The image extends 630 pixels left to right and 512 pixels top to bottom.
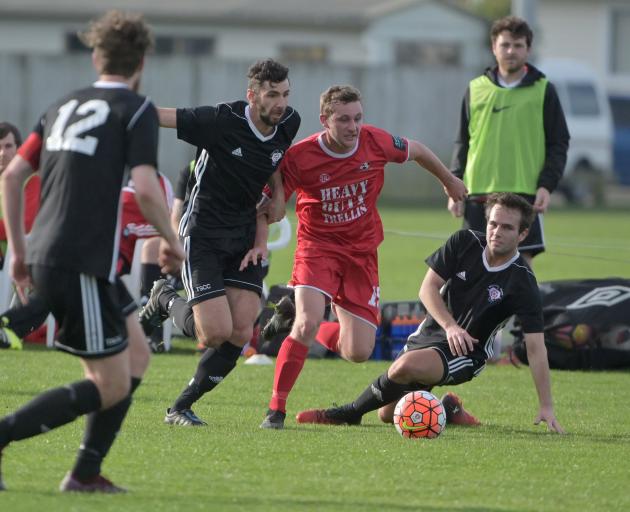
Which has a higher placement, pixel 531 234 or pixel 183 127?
pixel 183 127

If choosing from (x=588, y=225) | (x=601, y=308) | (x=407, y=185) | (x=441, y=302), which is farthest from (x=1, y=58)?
(x=441, y=302)

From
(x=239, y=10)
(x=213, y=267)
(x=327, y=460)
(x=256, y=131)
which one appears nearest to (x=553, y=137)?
(x=256, y=131)

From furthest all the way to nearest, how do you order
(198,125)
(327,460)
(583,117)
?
(583,117), (198,125), (327,460)

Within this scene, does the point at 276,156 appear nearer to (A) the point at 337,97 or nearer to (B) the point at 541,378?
(A) the point at 337,97

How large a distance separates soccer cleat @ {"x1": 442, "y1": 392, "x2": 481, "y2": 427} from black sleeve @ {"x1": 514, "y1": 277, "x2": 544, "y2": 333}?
0.67m

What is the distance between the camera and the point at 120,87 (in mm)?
5156

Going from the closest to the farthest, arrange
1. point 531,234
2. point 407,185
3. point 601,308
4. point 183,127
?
point 183,127
point 531,234
point 601,308
point 407,185

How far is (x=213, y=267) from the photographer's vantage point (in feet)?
24.3

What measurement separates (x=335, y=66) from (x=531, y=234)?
2290 cm

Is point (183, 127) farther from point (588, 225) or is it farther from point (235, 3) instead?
point (235, 3)

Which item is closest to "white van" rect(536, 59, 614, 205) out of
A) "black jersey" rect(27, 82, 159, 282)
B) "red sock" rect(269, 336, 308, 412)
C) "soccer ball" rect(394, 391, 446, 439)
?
"red sock" rect(269, 336, 308, 412)

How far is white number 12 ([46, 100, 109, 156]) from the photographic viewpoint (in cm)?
507

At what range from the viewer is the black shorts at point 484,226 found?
918 cm

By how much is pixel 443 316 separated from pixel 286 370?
95cm
